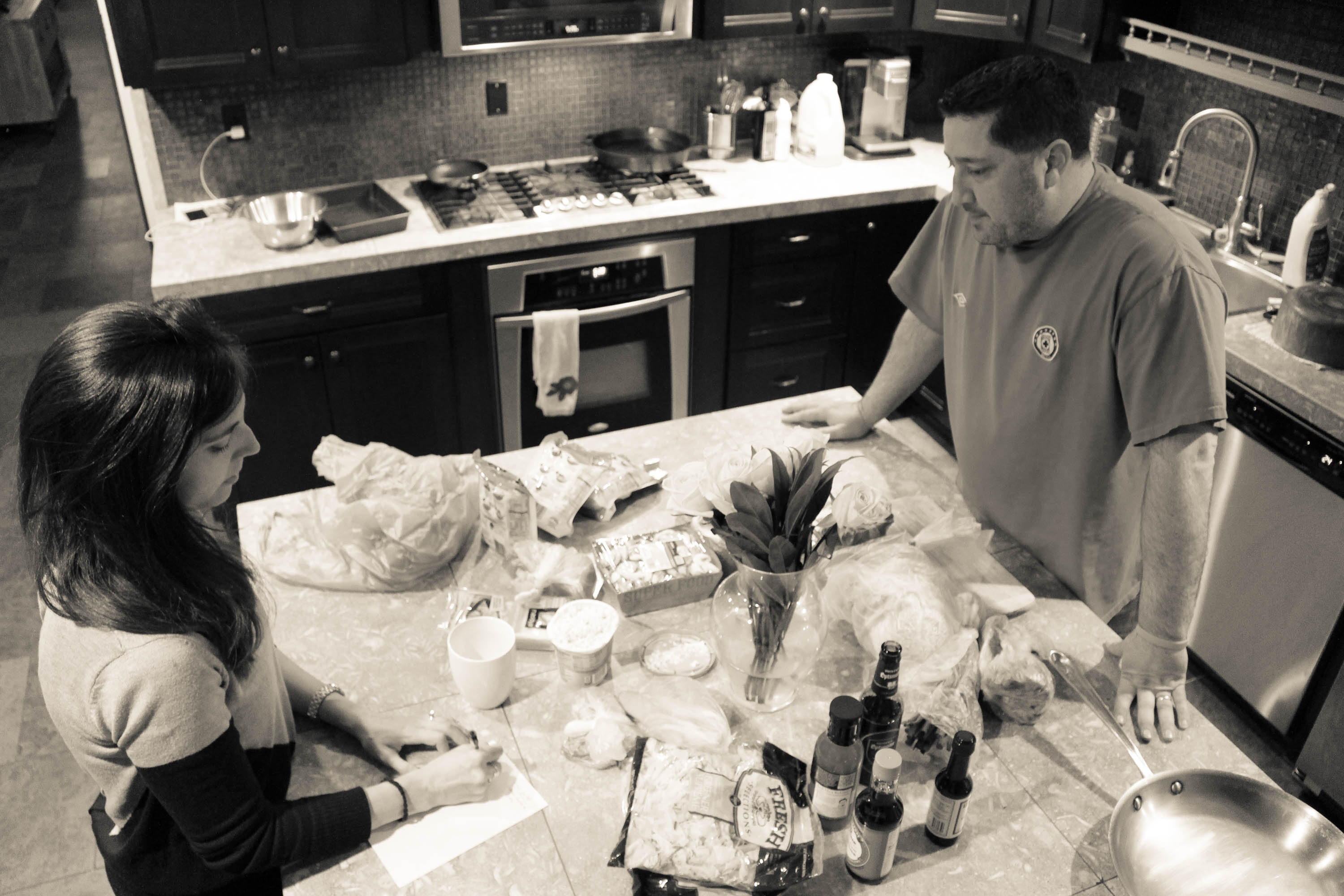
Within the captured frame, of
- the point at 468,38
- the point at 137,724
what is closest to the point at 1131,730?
the point at 137,724

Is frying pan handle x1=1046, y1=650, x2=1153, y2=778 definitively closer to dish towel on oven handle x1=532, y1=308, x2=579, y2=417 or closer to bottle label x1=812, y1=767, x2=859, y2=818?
bottle label x1=812, y1=767, x2=859, y2=818

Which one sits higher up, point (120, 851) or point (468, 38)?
point (468, 38)

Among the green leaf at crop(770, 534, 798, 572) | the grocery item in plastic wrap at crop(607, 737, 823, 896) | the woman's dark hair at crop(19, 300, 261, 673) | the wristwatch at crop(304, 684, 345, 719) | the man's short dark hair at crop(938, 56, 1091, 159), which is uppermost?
the man's short dark hair at crop(938, 56, 1091, 159)

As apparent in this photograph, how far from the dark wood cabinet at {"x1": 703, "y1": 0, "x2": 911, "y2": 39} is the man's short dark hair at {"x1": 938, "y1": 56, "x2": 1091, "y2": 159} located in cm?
195

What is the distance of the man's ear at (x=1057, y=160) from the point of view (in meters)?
1.73

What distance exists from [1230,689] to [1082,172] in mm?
1796

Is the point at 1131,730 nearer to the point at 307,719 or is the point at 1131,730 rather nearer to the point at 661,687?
the point at 661,687

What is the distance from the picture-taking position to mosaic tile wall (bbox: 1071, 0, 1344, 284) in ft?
9.62

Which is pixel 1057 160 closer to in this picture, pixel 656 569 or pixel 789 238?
pixel 656 569

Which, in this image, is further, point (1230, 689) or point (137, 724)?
point (1230, 689)

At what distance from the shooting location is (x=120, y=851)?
1.35m

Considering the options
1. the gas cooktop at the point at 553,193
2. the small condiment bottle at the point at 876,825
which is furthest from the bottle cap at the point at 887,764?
the gas cooktop at the point at 553,193

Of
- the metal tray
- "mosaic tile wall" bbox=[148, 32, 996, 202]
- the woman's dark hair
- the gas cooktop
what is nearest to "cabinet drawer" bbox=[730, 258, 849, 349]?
the gas cooktop

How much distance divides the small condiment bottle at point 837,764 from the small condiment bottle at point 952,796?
0.10 meters
